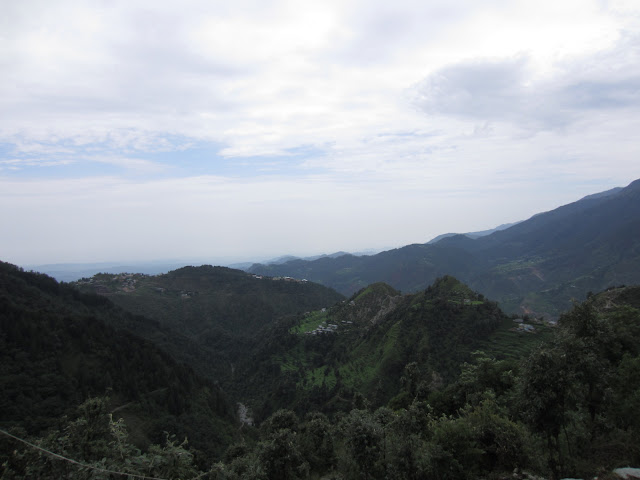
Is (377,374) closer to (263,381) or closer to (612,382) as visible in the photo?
(263,381)

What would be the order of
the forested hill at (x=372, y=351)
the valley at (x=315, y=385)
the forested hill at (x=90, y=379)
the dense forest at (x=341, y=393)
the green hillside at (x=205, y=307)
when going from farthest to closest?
the green hillside at (x=205, y=307) → the forested hill at (x=372, y=351) → the forested hill at (x=90, y=379) → the valley at (x=315, y=385) → the dense forest at (x=341, y=393)

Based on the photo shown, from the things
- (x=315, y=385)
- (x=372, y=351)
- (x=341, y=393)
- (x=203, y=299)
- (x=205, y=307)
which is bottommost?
(x=315, y=385)

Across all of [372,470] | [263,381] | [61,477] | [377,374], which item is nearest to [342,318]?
[263,381]

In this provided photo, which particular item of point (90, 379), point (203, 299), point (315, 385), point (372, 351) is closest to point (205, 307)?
point (203, 299)

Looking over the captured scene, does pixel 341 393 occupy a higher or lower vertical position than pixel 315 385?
higher

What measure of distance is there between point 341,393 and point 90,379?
50.2 m

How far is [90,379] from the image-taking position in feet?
188

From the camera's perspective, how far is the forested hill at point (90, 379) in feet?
159

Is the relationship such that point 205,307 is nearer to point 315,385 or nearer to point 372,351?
point 315,385

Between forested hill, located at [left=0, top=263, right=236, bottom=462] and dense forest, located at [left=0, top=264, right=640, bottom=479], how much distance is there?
301 mm

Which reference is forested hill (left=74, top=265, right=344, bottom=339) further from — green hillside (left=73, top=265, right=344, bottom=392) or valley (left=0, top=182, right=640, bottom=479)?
valley (left=0, top=182, right=640, bottom=479)

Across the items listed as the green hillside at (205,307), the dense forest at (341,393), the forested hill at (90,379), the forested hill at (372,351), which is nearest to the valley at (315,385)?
the dense forest at (341,393)

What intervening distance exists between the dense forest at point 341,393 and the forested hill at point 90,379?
0.30m

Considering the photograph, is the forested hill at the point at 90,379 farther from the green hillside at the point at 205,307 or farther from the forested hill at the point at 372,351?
the green hillside at the point at 205,307
